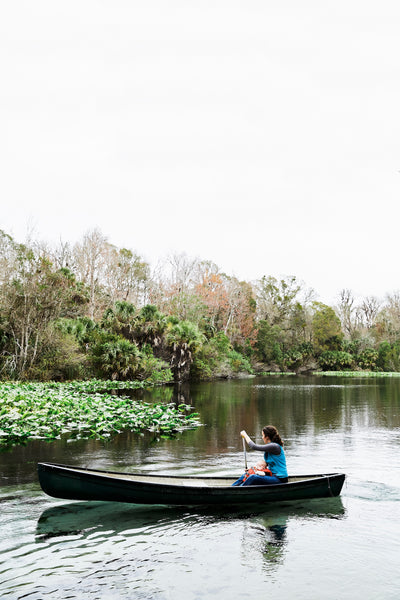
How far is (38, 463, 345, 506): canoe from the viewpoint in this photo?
22.4 feet

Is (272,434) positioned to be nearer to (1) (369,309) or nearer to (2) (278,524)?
(2) (278,524)

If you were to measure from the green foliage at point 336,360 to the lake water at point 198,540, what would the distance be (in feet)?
152

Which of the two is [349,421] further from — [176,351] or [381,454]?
[176,351]

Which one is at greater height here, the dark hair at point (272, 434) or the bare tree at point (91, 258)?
the bare tree at point (91, 258)

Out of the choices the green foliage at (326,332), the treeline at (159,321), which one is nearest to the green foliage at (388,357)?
the treeline at (159,321)

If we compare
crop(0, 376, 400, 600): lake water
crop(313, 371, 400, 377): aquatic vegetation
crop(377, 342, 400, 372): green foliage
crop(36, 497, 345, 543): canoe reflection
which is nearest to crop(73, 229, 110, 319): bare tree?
crop(313, 371, 400, 377): aquatic vegetation

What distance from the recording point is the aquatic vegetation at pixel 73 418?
516 inches

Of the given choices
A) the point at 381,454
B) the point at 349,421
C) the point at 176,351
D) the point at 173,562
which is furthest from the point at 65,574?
the point at 176,351

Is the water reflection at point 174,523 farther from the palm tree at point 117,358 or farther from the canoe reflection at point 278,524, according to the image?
the palm tree at point 117,358

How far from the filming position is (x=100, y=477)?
6.82m

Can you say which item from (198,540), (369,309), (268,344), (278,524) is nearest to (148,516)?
(198,540)

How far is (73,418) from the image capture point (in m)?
14.6

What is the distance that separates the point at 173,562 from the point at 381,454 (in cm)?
778

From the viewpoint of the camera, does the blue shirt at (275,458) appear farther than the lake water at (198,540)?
Yes
